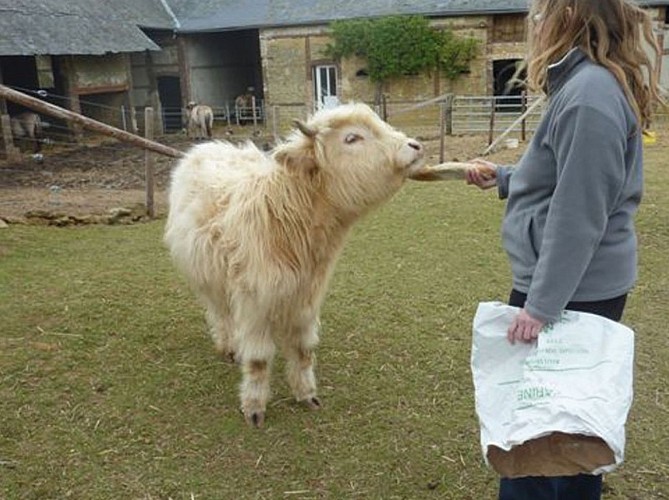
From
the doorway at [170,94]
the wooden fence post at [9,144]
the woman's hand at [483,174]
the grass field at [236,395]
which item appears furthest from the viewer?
the doorway at [170,94]

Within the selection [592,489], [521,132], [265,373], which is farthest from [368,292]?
[521,132]

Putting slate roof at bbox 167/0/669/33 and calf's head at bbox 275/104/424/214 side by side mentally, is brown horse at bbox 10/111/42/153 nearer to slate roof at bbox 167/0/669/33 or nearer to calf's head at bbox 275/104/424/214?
slate roof at bbox 167/0/669/33

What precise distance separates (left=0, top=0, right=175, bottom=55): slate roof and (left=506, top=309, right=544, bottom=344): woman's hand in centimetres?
1475

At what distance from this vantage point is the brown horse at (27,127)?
15625 millimetres

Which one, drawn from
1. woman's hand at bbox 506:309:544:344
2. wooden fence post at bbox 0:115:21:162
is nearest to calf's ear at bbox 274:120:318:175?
woman's hand at bbox 506:309:544:344

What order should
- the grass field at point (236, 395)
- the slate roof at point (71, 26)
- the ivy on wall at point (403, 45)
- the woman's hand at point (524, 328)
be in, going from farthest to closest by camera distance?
the ivy on wall at point (403, 45) < the slate roof at point (71, 26) < the grass field at point (236, 395) < the woman's hand at point (524, 328)

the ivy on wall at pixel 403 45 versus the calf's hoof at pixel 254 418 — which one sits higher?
the ivy on wall at pixel 403 45

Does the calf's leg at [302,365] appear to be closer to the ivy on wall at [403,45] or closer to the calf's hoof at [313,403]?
the calf's hoof at [313,403]

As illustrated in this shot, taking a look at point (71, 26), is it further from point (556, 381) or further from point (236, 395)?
point (556, 381)

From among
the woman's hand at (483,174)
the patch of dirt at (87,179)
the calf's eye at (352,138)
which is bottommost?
the patch of dirt at (87,179)

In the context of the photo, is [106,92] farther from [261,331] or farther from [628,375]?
[628,375]

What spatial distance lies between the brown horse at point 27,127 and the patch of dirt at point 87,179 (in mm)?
339

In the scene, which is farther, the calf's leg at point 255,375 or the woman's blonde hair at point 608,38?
the calf's leg at point 255,375

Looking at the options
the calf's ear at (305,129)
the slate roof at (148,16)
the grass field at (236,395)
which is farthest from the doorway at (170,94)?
the calf's ear at (305,129)
